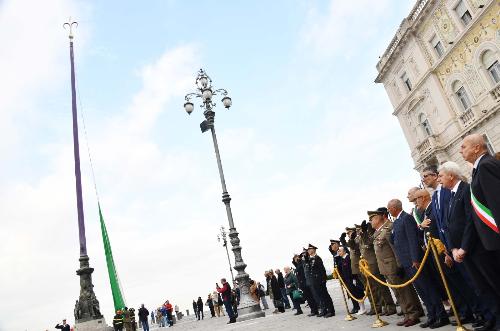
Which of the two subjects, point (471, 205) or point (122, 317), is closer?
point (471, 205)

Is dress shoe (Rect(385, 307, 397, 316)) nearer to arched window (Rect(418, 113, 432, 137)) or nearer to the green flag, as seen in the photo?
the green flag

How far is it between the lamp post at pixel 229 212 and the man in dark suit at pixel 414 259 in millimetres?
8530

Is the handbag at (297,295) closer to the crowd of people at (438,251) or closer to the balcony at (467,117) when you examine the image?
the crowd of people at (438,251)

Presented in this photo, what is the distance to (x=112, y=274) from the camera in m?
19.7

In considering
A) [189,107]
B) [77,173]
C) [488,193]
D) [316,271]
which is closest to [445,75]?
[189,107]

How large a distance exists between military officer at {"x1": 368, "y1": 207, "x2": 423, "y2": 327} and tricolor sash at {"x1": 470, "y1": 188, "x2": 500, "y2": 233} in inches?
107

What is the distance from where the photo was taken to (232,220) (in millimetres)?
14461

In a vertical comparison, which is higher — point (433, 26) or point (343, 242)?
point (433, 26)

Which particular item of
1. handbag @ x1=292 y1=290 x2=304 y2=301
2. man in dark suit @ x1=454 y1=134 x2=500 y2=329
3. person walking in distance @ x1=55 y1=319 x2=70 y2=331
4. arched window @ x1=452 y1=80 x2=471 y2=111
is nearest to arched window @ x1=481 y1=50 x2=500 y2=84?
arched window @ x1=452 y1=80 x2=471 y2=111

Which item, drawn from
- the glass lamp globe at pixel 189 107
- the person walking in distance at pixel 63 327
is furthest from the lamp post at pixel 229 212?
the person walking in distance at pixel 63 327

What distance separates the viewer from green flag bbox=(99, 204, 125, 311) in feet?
63.9

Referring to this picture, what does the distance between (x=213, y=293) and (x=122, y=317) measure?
10510 millimetres

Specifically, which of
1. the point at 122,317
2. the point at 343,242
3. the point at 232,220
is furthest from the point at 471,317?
the point at 122,317

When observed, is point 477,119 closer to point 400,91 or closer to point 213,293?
point 400,91
